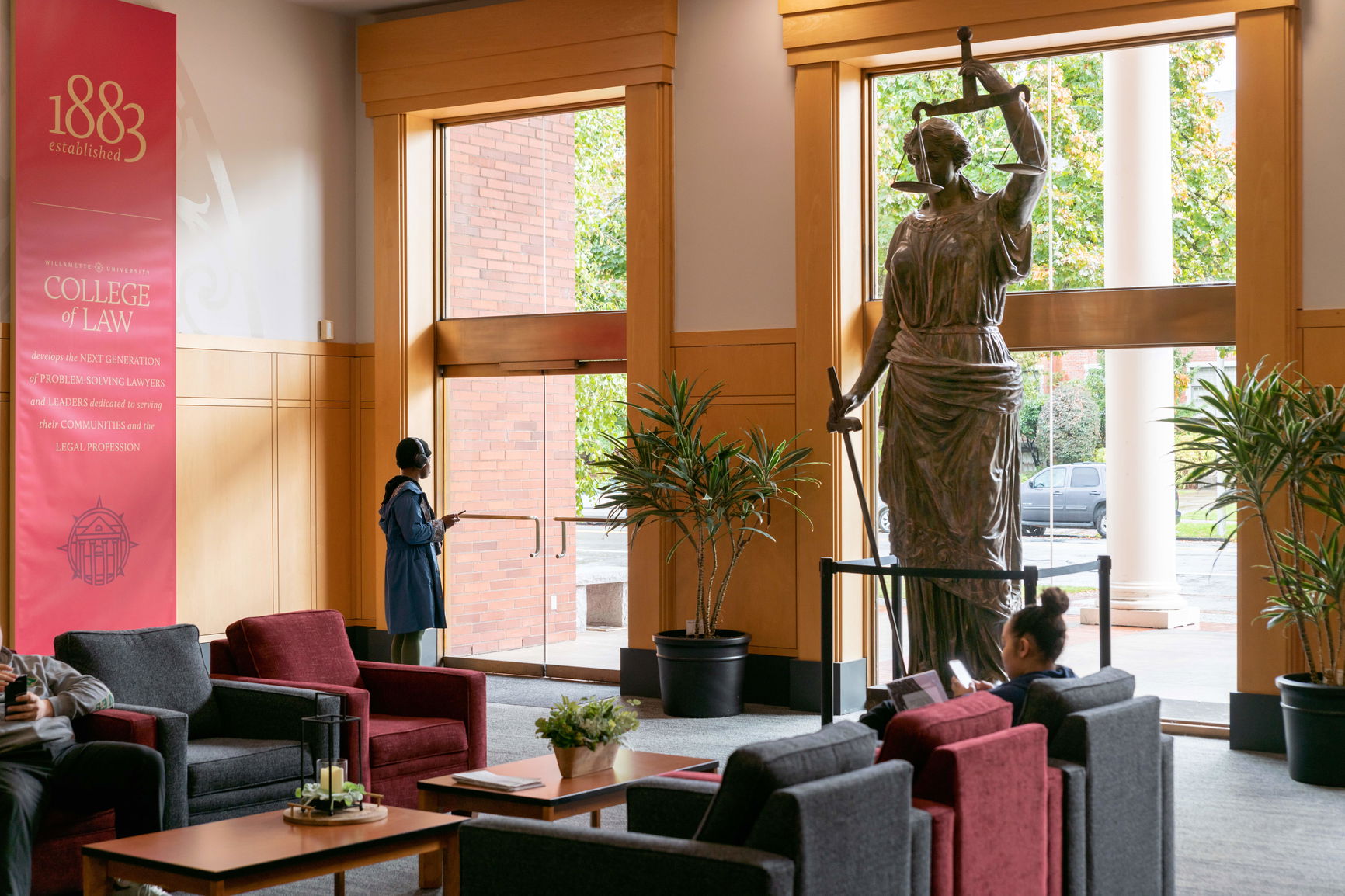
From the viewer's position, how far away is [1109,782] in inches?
147

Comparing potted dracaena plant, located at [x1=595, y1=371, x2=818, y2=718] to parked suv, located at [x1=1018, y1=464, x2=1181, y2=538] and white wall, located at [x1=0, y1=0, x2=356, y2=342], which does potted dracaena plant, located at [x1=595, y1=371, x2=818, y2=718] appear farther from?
white wall, located at [x1=0, y1=0, x2=356, y2=342]

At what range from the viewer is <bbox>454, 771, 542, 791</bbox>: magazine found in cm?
432

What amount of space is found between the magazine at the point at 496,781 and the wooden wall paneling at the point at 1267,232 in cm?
385

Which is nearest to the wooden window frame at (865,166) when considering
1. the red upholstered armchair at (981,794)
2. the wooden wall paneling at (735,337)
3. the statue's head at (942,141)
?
the wooden wall paneling at (735,337)

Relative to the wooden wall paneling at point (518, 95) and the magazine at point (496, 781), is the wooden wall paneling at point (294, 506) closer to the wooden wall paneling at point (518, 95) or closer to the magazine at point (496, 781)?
the wooden wall paneling at point (518, 95)

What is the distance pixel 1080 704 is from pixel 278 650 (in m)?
3.23

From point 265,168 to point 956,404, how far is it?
5158 mm

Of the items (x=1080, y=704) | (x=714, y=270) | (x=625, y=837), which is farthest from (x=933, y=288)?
(x=625, y=837)

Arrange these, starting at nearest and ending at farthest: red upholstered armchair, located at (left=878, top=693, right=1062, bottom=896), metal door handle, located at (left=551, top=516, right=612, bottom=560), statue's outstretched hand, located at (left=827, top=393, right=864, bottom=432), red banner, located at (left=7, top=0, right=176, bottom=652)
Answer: red upholstered armchair, located at (left=878, top=693, right=1062, bottom=896) < statue's outstretched hand, located at (left=827, top=393, right=864, bottom=432) < red banner, located at (left=7, top=0, right=176, bottom=652) < metal door handle, located at (left=551, top=516, right=612, bottom=560)

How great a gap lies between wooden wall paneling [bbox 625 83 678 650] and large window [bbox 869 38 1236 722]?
4.48 ft

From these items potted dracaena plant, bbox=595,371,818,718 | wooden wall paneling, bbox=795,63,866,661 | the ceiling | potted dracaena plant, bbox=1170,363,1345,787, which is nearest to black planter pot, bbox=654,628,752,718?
potted dracaena plant, bbox=595,371,818,718

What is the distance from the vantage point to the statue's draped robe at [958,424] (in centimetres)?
548

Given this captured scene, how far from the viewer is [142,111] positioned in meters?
7.96

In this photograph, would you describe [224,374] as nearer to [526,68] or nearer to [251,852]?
[526,68]
